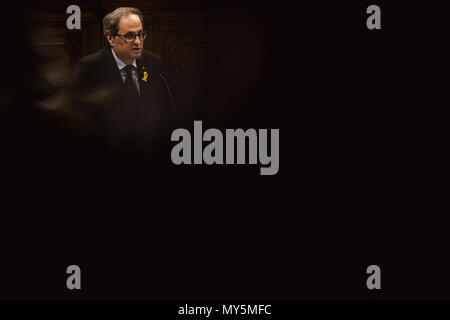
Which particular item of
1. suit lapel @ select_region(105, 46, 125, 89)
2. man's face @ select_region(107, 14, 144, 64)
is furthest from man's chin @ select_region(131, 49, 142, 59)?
suit lapel @ select_region(105, 46, 125, 89)

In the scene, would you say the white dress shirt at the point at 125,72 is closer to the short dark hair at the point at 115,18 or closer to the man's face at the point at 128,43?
the man's face at the point at 128,43

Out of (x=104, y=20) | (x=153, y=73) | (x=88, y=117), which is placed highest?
(x=104, y=20)

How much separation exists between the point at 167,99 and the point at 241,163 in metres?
0.53

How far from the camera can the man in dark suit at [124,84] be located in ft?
12.5

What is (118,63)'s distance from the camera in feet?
12.6

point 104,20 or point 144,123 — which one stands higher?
point 104,20

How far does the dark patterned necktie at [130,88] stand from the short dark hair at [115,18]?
0.69 ft

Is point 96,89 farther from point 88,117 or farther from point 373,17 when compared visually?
point 373,17

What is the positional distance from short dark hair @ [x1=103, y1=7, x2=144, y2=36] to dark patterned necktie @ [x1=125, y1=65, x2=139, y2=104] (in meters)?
0.21

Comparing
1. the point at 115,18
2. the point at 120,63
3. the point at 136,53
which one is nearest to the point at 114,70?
the point at 120,63

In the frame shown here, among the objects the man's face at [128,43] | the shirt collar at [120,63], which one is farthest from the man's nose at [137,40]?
the shirt collar at [120,63]

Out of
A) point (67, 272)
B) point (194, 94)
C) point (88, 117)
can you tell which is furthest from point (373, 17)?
point (67, 272)

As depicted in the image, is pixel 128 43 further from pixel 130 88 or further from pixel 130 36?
pixel 130 88

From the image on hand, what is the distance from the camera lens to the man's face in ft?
12.4
